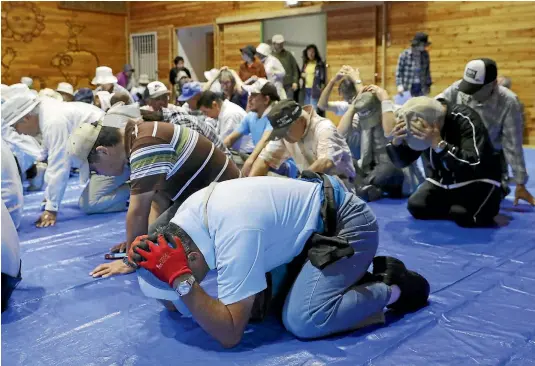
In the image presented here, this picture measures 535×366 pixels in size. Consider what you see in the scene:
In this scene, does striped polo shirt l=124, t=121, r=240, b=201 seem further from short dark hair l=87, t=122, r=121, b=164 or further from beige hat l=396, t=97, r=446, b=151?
beige hat l=396, t=97, r=446, b=151

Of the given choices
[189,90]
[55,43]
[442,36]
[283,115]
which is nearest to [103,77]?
[189,90]

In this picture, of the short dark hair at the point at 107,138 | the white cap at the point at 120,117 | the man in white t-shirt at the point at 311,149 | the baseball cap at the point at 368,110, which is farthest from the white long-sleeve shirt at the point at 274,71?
the short dark hair at the point at 107,138

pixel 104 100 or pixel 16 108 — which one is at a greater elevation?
pixel 104 100

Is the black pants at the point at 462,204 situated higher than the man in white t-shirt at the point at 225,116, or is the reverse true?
the man in white t-shirt at the point at 225,116

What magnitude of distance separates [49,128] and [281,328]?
251cm

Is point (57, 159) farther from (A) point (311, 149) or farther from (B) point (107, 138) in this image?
(A) point (311, 149)

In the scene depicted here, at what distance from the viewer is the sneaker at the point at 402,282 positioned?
7.57ft

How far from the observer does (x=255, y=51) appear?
9.16 metres

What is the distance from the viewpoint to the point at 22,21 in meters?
13.0

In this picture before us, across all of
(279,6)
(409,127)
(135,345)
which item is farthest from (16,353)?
(279,6)

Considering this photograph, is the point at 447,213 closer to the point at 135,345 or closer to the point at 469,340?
the point at 469,340

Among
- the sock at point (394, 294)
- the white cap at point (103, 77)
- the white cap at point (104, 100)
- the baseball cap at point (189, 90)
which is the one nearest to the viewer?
the sock at point (394, 294)

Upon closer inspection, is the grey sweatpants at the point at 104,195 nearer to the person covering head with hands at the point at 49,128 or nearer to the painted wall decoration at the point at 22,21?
the person covering head with hands at the point at 49,128

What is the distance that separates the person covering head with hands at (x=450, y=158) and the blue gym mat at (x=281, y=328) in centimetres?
33
